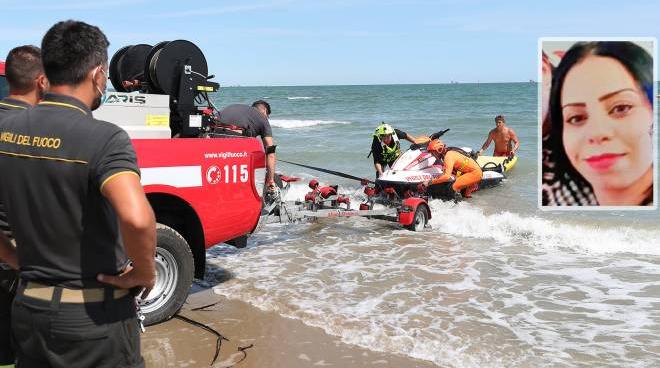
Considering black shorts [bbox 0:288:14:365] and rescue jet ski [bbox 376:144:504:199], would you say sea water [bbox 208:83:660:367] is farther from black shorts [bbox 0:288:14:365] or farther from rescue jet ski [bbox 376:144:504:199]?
black shorts [bbox 0:288:14:365]

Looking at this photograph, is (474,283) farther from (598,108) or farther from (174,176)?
(174,176)

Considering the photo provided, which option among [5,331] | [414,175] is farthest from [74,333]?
[414,175]

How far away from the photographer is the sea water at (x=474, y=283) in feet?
16.4

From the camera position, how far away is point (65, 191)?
6.80 ft

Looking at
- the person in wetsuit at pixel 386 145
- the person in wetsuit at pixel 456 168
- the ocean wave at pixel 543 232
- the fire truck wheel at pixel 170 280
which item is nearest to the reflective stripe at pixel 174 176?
the fire truck wheel at pixel 170 280

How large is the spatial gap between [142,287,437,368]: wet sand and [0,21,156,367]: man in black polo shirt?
2.37m

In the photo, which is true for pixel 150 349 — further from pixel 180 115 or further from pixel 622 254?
pixel 622 254

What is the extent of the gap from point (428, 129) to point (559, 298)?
26.9 metres

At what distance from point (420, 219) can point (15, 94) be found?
7032 millimetres

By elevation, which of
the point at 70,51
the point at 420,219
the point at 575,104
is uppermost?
the point at 70,51

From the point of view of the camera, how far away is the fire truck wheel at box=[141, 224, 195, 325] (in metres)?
4.95

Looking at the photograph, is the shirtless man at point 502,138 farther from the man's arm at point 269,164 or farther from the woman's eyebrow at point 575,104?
the woman's eyebrow at point 575,104

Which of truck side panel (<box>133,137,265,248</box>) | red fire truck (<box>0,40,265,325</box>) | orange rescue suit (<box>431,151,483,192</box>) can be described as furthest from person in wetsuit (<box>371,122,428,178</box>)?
truck side panel (<box>133,137,265,248</box>)

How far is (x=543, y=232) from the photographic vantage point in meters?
9.40
